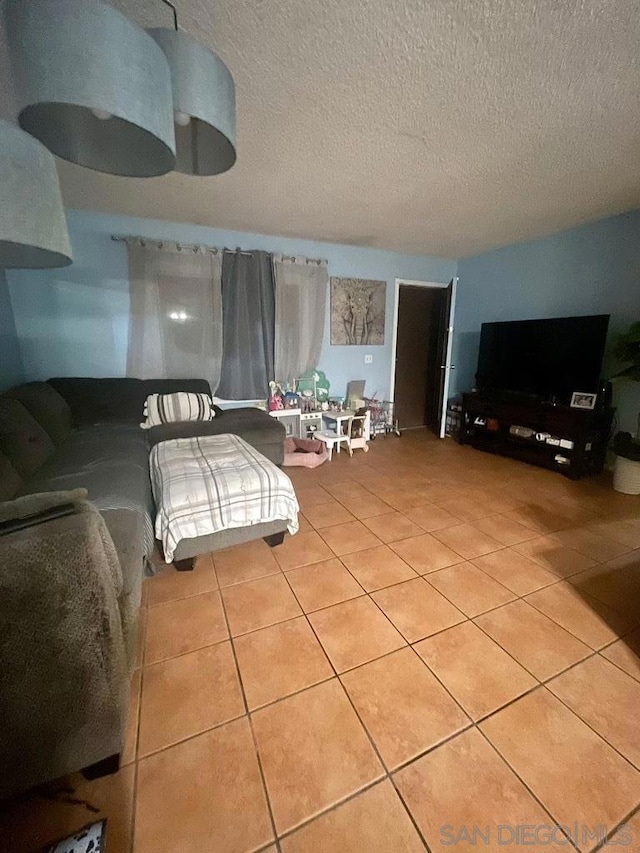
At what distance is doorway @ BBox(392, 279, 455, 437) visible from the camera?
4484mm

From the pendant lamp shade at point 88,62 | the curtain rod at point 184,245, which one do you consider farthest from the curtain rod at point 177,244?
the pendant lamp shade at point 88,62

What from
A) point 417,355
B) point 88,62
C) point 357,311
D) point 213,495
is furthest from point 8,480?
point 417,355

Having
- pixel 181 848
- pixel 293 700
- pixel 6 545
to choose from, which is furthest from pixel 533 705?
pixel 6 545

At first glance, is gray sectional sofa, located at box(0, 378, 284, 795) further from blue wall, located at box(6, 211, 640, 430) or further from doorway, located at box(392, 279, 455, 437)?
doorway, located at box(392, 279, 455, 437)

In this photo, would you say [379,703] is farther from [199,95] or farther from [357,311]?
[357,311]

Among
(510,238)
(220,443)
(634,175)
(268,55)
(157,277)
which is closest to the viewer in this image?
(268,55)

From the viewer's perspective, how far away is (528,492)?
2855 mm

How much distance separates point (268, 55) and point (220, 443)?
204cm

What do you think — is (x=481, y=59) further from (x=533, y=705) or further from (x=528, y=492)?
(x=528, y=492)

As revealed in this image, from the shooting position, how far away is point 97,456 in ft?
6.98

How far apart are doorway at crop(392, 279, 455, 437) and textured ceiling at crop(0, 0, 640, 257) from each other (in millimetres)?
1548

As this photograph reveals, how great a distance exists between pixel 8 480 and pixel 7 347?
175 cm

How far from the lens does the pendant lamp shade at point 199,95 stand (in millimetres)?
895

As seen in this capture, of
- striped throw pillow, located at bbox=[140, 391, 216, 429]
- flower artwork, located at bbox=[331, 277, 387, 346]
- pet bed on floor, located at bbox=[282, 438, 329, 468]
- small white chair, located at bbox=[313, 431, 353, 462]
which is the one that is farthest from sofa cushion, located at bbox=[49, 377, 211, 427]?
flower artwork, located at bbox=[331, 277, 387, 346]
